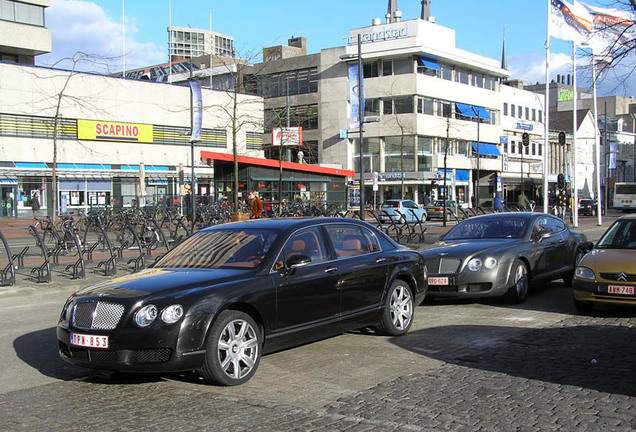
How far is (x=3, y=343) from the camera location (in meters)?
7.96

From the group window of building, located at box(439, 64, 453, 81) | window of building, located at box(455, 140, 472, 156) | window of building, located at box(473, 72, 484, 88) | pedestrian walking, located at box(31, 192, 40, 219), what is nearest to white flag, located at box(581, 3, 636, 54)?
pedestrian walking, located at box(31, 192, 40, 219)

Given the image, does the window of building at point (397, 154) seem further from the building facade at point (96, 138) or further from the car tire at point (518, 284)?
the car tire at point (518, 284)

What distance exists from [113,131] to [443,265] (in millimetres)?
42618

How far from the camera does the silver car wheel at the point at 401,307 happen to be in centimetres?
799

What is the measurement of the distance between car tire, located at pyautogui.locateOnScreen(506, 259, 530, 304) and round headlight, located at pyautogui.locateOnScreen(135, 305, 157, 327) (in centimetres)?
649

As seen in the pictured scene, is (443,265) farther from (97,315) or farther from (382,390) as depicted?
(97,315)

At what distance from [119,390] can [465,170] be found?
67116 millimetres

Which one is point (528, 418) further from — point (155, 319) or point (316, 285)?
point (155, 319)

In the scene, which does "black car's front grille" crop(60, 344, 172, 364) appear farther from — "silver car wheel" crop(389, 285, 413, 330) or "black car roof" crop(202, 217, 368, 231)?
"silver car wheel" crop(389, 285, 413, 330)

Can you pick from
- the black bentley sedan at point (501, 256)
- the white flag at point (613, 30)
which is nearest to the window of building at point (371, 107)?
the white flag at point (613, 30)

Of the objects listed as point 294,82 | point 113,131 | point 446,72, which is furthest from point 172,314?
point 294,82

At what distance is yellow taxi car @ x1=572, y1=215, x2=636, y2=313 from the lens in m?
8.71

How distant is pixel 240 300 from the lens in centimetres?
599

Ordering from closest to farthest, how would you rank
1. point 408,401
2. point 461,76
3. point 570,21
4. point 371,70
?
point 408,401 → point 570,21 → point 371,70 → point 461,76
